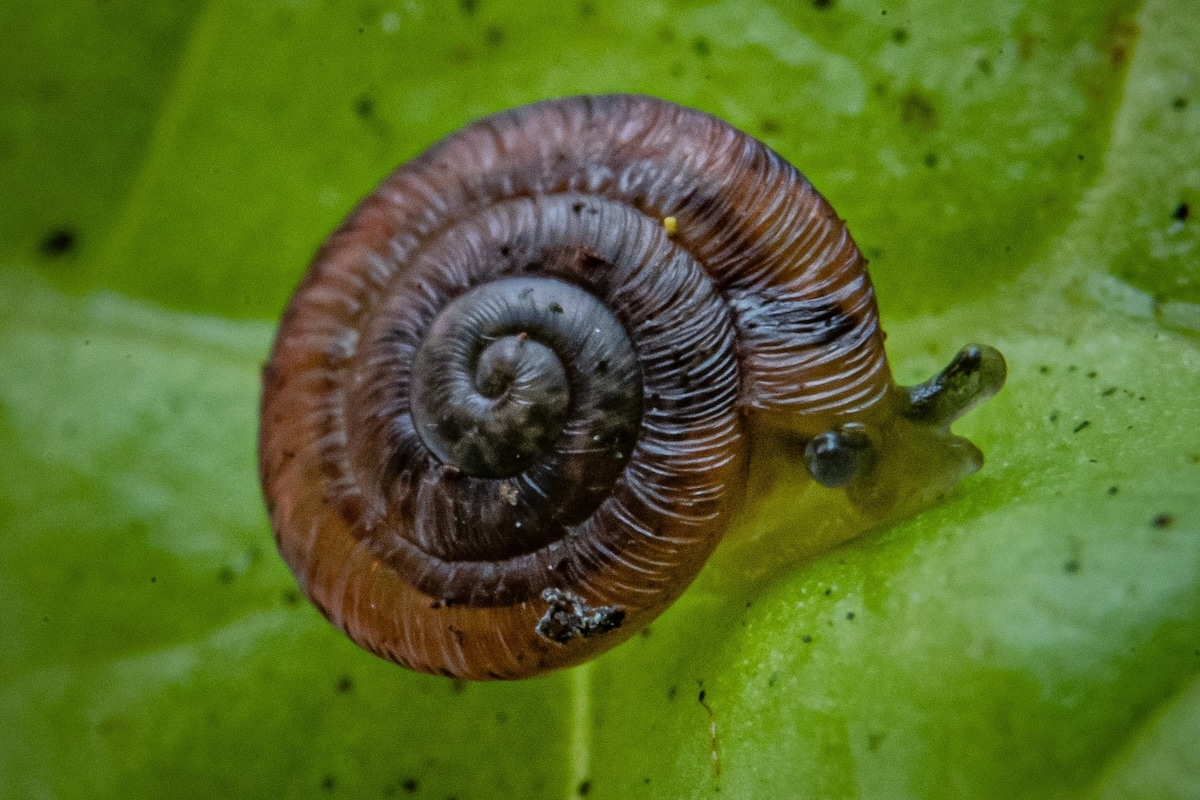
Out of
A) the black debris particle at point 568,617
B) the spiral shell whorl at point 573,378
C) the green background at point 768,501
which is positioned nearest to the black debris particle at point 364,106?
the green background at point 768,501

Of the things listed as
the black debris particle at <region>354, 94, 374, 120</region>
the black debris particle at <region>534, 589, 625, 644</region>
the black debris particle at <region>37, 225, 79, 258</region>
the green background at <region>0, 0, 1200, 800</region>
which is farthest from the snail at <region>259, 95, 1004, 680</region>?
the black debris particle at <region>37, 225, 79, 258</region>

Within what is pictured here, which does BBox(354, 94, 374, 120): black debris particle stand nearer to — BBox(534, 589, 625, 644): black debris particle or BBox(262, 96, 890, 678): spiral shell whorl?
BBox(262, 96, 890, 678): spiral shell whorl

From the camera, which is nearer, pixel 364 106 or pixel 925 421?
pixel 925 421

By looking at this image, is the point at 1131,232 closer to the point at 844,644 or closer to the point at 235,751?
the point at 844,644

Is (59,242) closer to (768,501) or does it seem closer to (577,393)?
(577,393)

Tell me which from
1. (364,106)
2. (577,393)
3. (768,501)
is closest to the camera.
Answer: (577,393)

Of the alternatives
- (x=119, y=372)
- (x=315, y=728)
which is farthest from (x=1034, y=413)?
(x=119, y=372)

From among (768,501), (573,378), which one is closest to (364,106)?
(573,378)
